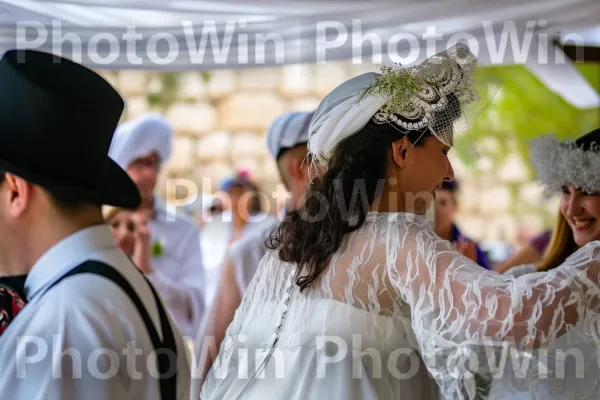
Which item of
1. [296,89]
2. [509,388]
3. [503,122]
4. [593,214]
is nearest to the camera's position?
[509,388]

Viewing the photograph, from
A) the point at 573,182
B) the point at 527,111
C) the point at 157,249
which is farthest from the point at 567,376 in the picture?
the point at 527,111

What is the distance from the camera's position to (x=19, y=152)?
1.90m

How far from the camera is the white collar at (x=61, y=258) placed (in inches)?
76.2

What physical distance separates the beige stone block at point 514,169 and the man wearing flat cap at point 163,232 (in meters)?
9.08

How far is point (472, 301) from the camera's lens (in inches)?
70.6

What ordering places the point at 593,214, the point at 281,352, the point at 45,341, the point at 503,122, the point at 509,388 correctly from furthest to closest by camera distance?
the point at 503,122, the point at 593,214, the point at 509,388, the point at 281,352, the point at 45,341

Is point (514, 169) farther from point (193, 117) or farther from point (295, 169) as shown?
point (295, 169)

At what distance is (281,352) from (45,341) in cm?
58

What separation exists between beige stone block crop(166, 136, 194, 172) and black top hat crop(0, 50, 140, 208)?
881 cm

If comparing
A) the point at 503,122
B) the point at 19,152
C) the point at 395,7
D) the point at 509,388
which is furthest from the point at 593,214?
the point at 503,122

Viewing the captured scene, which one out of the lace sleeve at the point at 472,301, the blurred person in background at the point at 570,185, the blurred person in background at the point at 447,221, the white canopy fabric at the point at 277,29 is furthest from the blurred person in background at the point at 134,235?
the lace sleeve at the point at 472,301

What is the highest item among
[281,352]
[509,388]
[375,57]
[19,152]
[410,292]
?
[375,57]

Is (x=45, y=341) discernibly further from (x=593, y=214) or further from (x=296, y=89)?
(x=296, y=89)

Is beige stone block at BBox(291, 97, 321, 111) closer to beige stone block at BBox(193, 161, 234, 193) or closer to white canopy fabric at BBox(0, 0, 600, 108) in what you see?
beige stone block at BBox(193, 161, 234, 193)
